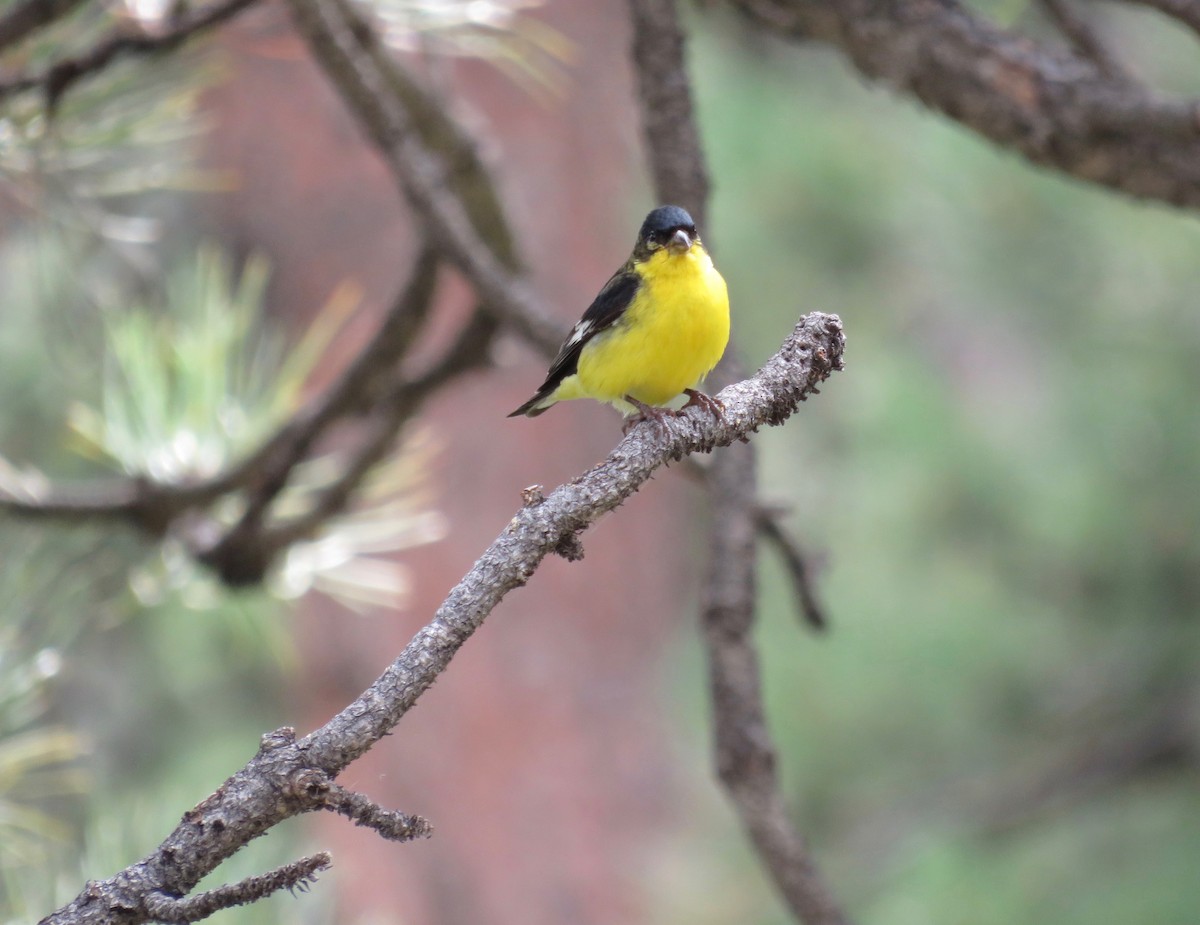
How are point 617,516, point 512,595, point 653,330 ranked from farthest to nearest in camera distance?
point 617,516, point 512,595, point 653,330

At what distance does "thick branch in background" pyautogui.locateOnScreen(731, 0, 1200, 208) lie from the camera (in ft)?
6.56

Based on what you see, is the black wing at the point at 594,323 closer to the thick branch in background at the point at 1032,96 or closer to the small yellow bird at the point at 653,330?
the small yellow bird at the point at 653,330

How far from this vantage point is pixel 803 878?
1850 millimetres

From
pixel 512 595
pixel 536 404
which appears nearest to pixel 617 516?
pixel 512 595

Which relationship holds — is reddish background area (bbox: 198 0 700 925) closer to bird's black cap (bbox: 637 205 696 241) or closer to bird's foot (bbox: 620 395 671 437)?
A: bird's black cap (bbox: 637 205 696 241)

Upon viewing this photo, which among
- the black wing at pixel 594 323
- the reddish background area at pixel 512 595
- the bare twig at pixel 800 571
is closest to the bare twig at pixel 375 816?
the bare twig at pixel 800 571

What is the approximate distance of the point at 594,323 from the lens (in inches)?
89.8

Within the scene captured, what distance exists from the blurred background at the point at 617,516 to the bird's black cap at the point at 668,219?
707 mm

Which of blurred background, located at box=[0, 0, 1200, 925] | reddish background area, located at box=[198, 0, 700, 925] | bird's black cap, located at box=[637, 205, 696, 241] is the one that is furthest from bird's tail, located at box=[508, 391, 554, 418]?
reddish background area, located at box=[198, 0, 700, 925]

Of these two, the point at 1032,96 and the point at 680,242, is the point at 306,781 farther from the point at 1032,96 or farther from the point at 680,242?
the point at 1032,96

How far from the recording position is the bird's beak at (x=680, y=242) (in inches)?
87.0

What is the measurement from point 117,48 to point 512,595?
421cm

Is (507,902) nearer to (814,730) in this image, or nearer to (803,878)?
(814,730)

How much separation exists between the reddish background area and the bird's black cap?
11.4 ft
